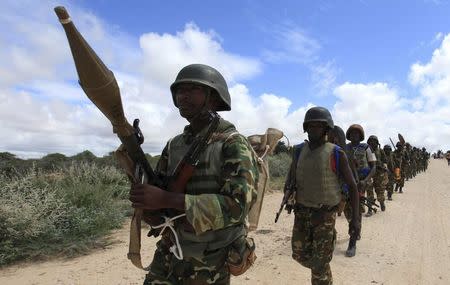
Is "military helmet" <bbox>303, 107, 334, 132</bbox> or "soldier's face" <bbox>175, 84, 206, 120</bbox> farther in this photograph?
"military helmet" <bbox>303, 107, 334, 132</bbox>

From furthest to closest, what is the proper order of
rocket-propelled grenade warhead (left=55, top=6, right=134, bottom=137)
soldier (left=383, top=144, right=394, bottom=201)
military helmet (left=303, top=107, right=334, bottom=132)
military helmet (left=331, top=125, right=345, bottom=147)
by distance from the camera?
soldier (left=383, top=144, right=394, bottom=201) < military helmet (left=331, top=125, right=345, bottom=147) < military helmet (left=303, top=107, right=334, bottom=132) < rocket-propelled grenade warhead (left=55, top=6, right=134, bottom=137)

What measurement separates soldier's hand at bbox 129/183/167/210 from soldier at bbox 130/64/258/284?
4 centimetres

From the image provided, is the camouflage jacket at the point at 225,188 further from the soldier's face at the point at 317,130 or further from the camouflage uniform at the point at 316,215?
the soldier's face at the point at 317,130

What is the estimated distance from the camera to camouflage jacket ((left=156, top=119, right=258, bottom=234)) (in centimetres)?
203

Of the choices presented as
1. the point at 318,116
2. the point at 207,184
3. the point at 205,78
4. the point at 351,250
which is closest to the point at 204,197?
the point at 207,184

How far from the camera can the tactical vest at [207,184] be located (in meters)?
2.24

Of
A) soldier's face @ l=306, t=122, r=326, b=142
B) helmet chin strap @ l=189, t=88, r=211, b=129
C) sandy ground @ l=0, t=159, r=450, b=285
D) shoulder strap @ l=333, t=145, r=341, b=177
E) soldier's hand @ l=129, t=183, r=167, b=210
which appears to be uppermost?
soldier's face @ l=306, t=122, r=326, b=142

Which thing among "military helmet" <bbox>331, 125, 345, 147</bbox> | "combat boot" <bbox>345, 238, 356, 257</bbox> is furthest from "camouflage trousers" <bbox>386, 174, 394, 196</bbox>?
"military helmet" <bbox>331, 125, 345, 147</bbox>

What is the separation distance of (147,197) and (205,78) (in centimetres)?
75

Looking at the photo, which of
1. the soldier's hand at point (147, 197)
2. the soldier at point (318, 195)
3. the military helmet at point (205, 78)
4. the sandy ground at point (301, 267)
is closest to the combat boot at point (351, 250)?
the sandy ground at point (301, 267)

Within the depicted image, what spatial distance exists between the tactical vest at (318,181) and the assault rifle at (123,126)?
226 cm

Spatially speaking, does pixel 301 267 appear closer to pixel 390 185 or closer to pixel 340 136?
pixel 340 136

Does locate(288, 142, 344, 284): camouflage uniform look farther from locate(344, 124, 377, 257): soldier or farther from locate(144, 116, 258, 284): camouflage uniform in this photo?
locate(344, 124, 377, 257): soldier

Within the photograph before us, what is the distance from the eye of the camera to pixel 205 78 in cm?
235
